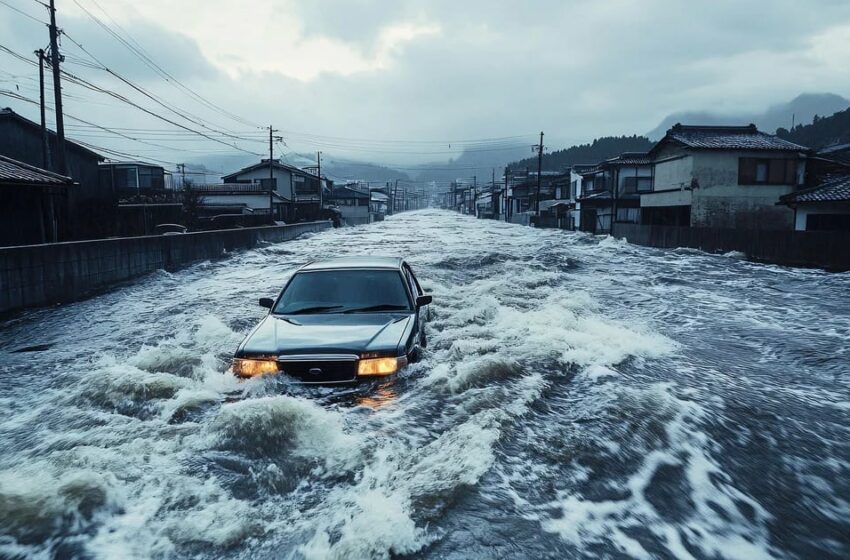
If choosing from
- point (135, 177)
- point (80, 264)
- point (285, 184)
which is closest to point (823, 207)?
point (80, 264)

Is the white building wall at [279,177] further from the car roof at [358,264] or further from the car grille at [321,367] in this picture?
the car grille at [321,367]

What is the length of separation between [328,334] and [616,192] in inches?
1606

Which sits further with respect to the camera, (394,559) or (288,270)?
(288,270)

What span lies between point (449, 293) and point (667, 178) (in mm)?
25778

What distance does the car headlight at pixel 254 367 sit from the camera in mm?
5496

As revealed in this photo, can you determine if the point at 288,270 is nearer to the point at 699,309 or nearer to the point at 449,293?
the point at 449,293

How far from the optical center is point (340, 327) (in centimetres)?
609

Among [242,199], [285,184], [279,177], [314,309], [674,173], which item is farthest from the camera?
[285,184]

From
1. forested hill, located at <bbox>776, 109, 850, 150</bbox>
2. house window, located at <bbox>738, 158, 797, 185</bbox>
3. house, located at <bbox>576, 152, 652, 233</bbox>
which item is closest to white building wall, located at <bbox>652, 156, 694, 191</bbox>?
house window, located at <bbox>738, 158, 797, 185</bbox>

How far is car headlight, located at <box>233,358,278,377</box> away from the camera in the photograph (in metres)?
5.50

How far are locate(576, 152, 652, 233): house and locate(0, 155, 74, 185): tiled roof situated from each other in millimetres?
35245

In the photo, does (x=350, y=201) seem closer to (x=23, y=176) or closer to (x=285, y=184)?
(x=285, y=184)

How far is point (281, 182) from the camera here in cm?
6072

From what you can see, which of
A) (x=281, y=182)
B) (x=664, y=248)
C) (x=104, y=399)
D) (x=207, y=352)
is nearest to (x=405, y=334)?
(x=104, y=399)
